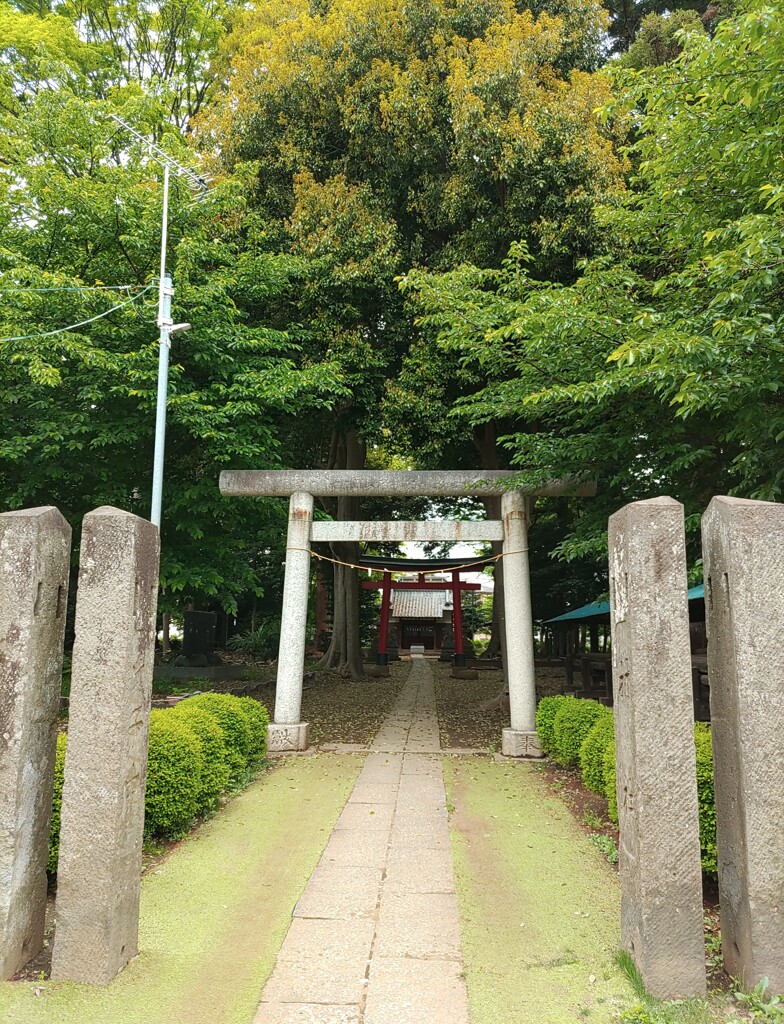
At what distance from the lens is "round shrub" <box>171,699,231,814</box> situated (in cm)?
611

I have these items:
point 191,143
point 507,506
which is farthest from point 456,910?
point 191,143

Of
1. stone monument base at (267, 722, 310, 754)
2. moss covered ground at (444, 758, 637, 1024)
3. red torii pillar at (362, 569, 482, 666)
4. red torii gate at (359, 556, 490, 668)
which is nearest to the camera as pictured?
moss covered ground at (444, 758, 637, 1024)

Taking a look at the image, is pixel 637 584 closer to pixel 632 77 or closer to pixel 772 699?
pixel 772 699

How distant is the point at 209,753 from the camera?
6.38 metres

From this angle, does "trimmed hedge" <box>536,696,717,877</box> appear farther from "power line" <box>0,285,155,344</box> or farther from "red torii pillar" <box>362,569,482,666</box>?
"red torii pillar" <box>362,569,482,666</box>

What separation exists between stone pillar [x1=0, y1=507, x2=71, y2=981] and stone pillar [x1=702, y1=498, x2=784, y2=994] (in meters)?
3.57

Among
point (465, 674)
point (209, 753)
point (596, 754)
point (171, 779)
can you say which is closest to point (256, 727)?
point (209, 753)

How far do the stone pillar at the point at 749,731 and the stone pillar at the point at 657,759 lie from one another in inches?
8.7

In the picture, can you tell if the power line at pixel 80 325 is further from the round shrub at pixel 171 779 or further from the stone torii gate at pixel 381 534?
the round shrub at pixel 171 779

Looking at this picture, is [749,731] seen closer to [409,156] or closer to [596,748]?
[596,748]

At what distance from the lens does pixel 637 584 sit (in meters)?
3.43

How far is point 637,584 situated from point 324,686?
44.7 feet

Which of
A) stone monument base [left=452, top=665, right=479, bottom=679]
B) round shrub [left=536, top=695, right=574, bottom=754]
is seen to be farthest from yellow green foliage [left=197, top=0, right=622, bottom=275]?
stone monument base [left=452, top=665, right=479, bottom=679]

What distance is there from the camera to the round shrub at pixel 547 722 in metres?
8.26
